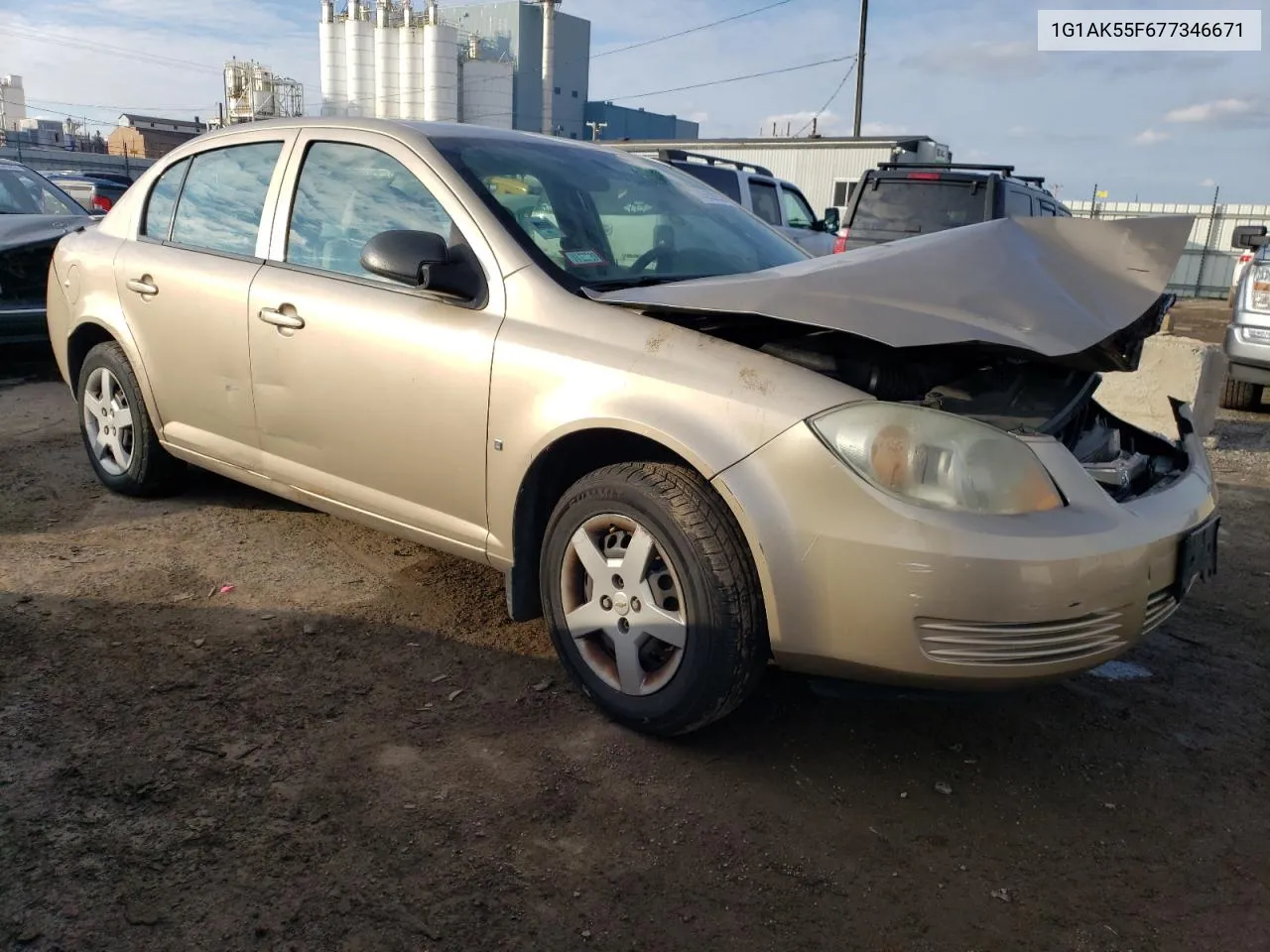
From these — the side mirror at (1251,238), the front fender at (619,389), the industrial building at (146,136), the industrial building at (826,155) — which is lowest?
the front fender at (619,389)

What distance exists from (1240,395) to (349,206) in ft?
25.9

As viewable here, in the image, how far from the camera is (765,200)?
1212cm

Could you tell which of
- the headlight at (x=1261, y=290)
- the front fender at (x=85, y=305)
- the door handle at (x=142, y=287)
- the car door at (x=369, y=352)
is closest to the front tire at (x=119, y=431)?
the front fender at (x=85, y=305)

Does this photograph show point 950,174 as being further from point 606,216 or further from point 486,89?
point 486,89

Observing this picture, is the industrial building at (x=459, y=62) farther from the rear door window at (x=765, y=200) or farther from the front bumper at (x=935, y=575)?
the front bumper at (x=935, y=575)

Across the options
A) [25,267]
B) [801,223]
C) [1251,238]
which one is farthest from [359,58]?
[1251,238]

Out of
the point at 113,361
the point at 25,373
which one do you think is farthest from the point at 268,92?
the point at 113,361

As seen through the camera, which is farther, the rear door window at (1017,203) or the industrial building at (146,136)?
the industrial building at (146,136)

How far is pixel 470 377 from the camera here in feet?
9.62

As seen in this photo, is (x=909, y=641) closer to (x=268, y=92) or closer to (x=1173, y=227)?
(x=1173, y=227)

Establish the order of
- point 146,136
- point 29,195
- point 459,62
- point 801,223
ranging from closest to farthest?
point 29,195 < point 801,223 < point 459,62 < point 146,136

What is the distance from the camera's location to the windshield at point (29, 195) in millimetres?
7949

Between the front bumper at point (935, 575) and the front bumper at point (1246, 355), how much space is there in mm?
6258

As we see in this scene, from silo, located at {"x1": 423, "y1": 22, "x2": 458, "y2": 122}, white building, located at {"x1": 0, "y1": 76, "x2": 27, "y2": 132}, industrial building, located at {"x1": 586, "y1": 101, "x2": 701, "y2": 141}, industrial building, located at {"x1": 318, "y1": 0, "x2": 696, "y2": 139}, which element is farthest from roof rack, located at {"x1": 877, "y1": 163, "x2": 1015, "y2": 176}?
white building, located at {"x1": 0, "y1": 76, "x2": 27, "y2": 132}
